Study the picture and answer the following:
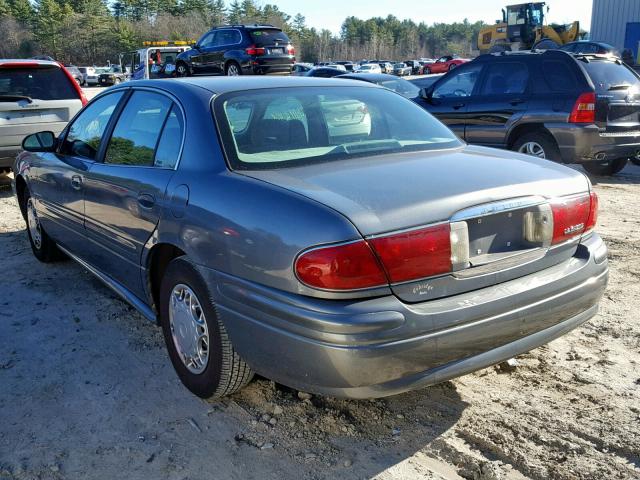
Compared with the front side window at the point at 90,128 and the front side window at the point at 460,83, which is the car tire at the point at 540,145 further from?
the front side window at the point at 90,128

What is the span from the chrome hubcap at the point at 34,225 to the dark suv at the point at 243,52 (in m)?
15.0

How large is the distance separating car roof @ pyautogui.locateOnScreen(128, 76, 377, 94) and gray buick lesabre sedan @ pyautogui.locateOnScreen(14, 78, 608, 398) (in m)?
0.02

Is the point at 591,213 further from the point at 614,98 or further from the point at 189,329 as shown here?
the point at 614,98

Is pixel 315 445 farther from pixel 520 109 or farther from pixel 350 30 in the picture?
pixel 350 30

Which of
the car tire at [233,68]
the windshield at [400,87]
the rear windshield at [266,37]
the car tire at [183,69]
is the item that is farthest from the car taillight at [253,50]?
the windshield at [400,87]

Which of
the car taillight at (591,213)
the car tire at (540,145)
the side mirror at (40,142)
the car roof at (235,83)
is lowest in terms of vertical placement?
the car tire at (540,145)

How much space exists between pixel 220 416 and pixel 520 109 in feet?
22.6

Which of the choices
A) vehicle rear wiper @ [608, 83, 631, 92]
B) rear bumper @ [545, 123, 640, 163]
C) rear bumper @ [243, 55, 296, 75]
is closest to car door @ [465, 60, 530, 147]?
rear bumper @ [545, 123, 640, 163]

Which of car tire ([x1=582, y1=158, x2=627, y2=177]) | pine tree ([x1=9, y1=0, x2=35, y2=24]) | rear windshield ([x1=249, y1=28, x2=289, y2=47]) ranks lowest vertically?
car tire ([x1=582, y1=158, x2=627, y2=177])

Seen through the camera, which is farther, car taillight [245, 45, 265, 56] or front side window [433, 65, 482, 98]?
car taillight [245, 45, 265, 56]

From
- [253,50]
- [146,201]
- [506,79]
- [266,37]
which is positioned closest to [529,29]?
[266,37]

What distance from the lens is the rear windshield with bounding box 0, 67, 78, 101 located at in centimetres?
823

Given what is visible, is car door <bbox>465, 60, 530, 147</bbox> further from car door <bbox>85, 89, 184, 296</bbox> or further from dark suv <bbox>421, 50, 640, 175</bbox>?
car door <bbox>85, 89, 184, 296</bbox>

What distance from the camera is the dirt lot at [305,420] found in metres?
2.71
